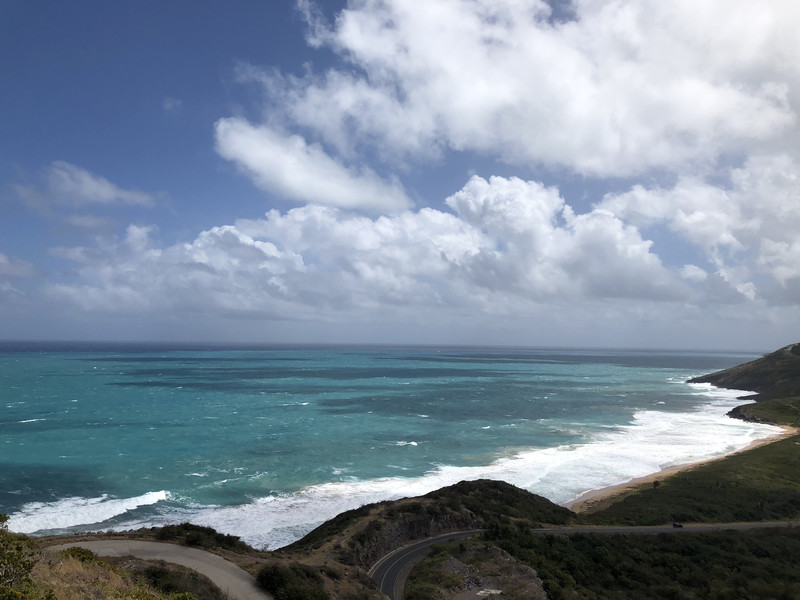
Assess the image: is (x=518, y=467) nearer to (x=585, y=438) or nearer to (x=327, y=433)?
(x=585, y=438)

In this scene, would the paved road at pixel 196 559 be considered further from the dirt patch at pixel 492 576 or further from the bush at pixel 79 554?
the dirt patch at pixel 492 576

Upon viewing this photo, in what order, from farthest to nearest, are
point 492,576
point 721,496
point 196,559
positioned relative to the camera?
point 721,496 → point 492,576 → point 196,559

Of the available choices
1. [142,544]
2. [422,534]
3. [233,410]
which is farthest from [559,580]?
[233,410]

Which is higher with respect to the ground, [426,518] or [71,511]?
[426,518]

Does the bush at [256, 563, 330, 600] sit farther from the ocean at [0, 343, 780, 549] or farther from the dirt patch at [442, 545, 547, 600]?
the ocean at [0, 343, 780, 549]

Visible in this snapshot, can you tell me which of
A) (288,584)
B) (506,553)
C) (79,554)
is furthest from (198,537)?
(506,553)

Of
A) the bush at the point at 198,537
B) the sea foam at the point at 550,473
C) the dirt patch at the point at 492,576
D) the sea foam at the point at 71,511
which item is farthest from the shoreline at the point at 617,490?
the sea foam at the point at 71,511

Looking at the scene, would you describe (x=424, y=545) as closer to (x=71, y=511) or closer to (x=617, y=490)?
(x=617, y=490)

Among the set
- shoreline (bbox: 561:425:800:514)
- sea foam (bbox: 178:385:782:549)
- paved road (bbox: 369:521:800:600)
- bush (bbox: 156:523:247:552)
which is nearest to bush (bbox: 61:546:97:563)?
bush (bbox: 156:523:247:552)
